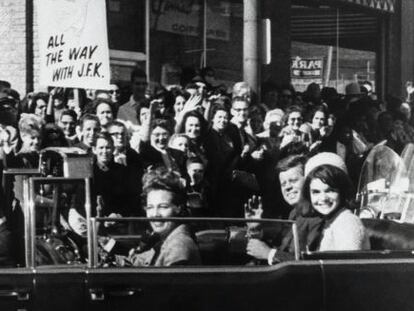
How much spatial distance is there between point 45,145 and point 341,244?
341 centimetres

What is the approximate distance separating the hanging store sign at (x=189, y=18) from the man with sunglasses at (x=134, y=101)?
414cm

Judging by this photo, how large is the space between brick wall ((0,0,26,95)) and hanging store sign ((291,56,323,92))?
708cm

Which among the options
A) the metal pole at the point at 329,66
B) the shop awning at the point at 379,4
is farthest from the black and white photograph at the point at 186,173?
the metal pole at the point at 329,66

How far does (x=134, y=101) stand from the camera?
30.0 ft

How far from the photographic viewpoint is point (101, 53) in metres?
8.23

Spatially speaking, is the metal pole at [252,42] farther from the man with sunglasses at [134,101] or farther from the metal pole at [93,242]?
the metal pole at [93,242]

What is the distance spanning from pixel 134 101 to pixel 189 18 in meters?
5.40

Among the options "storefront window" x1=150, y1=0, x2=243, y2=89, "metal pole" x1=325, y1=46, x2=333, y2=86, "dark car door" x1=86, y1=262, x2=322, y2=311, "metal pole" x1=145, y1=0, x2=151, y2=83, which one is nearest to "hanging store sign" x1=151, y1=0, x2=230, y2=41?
"storefront window" x1=150, y1=0, x2=243, y2=89

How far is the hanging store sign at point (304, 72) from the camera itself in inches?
712

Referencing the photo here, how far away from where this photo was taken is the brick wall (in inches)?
468

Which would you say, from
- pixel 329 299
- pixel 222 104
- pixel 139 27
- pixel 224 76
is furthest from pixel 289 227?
pixel 224 76

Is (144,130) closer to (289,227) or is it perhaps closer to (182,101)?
(182,101)

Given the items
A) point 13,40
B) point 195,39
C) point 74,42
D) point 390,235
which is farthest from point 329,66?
point 390,235

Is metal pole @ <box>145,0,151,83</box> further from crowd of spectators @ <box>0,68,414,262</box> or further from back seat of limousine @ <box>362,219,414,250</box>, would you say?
back seat of limousine @ <box>362,219,414,250</box>
